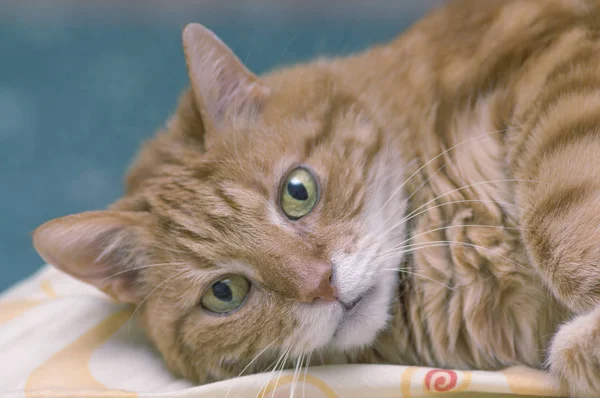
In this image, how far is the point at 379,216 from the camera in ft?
5.27

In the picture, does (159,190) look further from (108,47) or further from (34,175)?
(108,47)

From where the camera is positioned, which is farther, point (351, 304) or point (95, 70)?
point (95, 70)

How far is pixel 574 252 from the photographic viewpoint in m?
1.31

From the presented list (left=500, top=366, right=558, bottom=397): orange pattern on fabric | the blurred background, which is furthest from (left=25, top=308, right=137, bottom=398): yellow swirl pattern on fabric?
the blurred background

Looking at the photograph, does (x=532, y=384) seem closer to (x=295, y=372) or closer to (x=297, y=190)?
(x=295, y=372)

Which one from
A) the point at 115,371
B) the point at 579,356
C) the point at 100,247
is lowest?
the point at 115,371

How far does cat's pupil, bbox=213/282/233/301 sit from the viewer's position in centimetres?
159

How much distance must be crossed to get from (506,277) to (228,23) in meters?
2.75

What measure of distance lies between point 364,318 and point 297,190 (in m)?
0.38

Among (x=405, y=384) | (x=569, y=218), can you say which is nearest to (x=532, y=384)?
(x=405, y=384)

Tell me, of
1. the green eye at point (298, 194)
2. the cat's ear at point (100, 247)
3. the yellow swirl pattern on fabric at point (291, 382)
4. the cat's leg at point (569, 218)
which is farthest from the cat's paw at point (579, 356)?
the cat's ear at point (100, 247)

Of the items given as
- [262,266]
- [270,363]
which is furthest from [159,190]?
[270,363]

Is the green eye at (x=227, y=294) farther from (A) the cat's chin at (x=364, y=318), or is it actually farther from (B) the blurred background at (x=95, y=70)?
(B) the blurred background at (x=95, y=70)

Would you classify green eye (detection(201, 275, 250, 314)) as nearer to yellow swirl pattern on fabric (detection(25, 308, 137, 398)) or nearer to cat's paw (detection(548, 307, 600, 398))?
yellow swirl pattern on fabric (detection(25, 308, 137, 398))
